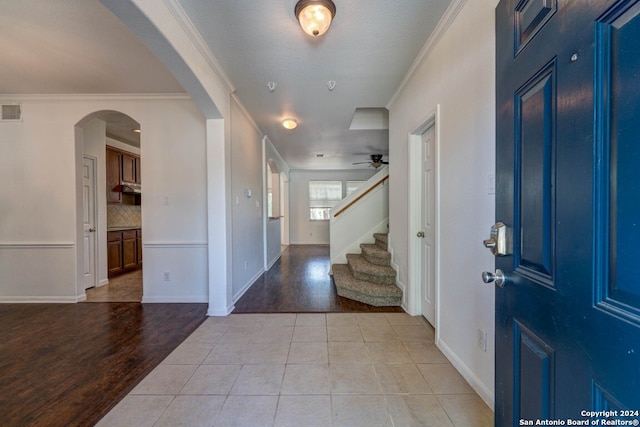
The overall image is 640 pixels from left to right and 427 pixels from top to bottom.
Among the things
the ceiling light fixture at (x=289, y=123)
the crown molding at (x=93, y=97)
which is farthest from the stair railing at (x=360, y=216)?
the crown molding at (x=93, y=97)

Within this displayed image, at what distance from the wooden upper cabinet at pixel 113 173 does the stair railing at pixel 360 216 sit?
389 centimetres

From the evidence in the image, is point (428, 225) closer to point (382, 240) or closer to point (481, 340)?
point (481, 340)

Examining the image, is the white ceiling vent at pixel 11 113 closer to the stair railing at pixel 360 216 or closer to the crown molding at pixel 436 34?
the stair railing at pixel 360 216

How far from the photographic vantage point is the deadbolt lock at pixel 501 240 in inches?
34.1

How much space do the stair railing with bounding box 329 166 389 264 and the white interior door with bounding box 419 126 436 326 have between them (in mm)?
1840

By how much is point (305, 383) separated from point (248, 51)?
8.90ft

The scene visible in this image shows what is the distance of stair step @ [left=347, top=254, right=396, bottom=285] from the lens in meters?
3.47

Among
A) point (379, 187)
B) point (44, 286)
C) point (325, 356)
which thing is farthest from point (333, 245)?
point (44, 286)

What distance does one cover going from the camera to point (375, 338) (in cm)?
245

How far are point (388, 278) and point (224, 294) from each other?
1.95 metres

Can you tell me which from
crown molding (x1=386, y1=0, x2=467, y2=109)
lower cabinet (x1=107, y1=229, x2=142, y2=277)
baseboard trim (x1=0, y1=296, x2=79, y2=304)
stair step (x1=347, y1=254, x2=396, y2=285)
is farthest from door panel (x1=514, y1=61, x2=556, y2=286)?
lower cabinet (x1=107, y1=229, x2=142, y2=277)

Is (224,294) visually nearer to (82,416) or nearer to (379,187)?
(82,416)

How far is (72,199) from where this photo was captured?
139 inches

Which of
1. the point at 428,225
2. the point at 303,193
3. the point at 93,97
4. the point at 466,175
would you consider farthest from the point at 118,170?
the point at 466,175
